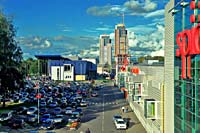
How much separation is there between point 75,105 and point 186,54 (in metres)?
49.1

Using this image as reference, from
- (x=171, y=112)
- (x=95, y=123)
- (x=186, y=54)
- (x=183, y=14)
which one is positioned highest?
(x=183, y=14)

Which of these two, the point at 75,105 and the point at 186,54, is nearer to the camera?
the point at 186,54

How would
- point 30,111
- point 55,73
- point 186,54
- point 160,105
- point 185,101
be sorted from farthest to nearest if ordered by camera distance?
point 55,73 → point 30,111 → point 160,105 → point 185,101 → point 186,54

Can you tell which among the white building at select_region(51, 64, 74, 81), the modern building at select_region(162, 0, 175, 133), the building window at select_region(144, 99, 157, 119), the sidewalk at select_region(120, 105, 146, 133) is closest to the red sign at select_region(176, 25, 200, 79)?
the modern building at select_region(162, 0, 175, 133)

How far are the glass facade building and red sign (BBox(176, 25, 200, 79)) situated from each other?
39 centimetres

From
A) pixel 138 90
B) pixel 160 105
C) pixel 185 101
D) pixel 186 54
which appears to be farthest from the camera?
pixel 138 90

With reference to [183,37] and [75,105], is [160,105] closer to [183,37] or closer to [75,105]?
[183,37]

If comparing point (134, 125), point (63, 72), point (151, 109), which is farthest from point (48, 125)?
point (63, 72)

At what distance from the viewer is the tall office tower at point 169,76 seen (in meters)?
28.5

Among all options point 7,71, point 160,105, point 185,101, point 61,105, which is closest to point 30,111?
point 7,71

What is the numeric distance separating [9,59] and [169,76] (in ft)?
118

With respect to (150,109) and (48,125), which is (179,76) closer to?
(150,109)

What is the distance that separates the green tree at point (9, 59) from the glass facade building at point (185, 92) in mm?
35159

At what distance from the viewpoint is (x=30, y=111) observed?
2269 inches
